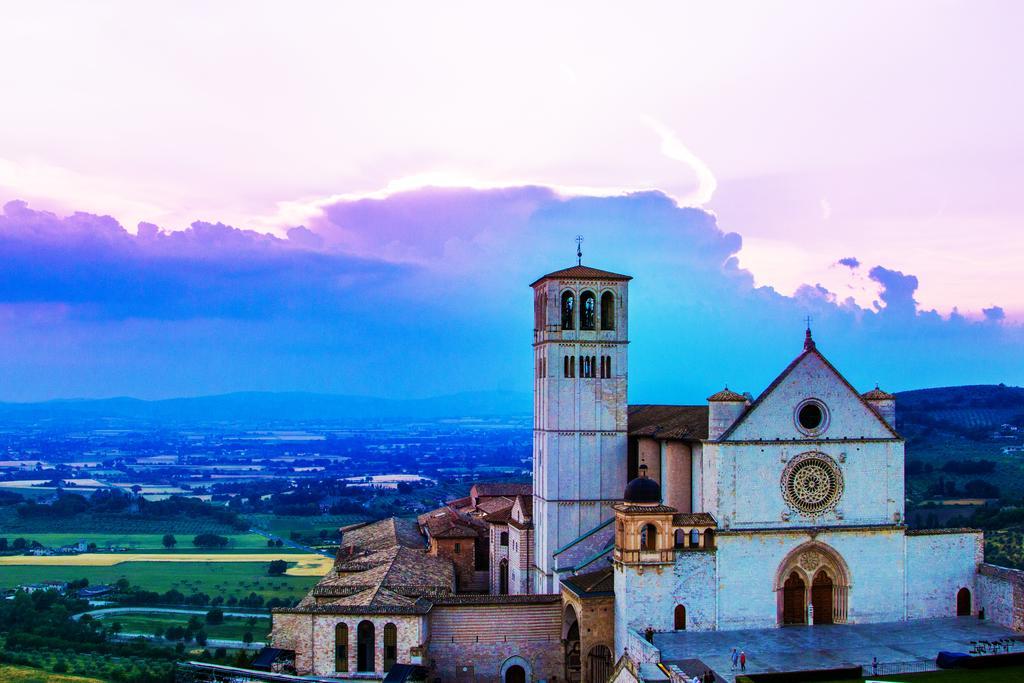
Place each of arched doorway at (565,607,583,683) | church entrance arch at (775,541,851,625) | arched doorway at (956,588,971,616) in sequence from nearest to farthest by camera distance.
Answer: church entrance arch at (775,541,851,625) → arched doorway at (565,607,583,683) → arched doorway at (956,588,971,616)

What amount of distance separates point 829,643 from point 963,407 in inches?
4665

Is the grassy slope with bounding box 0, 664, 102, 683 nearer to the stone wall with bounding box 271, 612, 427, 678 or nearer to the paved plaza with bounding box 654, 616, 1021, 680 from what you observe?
the stone wall with bounding box 271, 612, 427, 678

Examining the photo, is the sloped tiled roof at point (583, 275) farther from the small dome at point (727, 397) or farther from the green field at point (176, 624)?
the green field at point (176, 624)

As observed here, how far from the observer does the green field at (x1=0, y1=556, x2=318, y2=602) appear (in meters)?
85.1

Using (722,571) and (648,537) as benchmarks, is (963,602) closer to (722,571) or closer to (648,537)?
(722,571)

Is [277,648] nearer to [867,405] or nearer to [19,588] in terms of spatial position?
[867,405]

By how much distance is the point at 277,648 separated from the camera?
1475 inches

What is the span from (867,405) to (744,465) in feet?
18.0

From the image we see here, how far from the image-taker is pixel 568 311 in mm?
45000

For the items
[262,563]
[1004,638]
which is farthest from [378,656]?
[262,563]

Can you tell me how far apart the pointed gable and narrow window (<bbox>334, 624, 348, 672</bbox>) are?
1553 centimetres

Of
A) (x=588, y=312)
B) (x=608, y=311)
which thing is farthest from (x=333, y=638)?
(x=608, y=311)

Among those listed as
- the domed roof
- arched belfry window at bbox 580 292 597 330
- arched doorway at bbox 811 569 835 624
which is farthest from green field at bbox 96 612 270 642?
arched doorway at bbox 811 569 835 624

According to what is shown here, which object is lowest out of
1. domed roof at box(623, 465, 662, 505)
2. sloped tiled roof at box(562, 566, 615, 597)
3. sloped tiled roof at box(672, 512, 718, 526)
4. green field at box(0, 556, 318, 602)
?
green field at box(0, 556, 318, 602)
